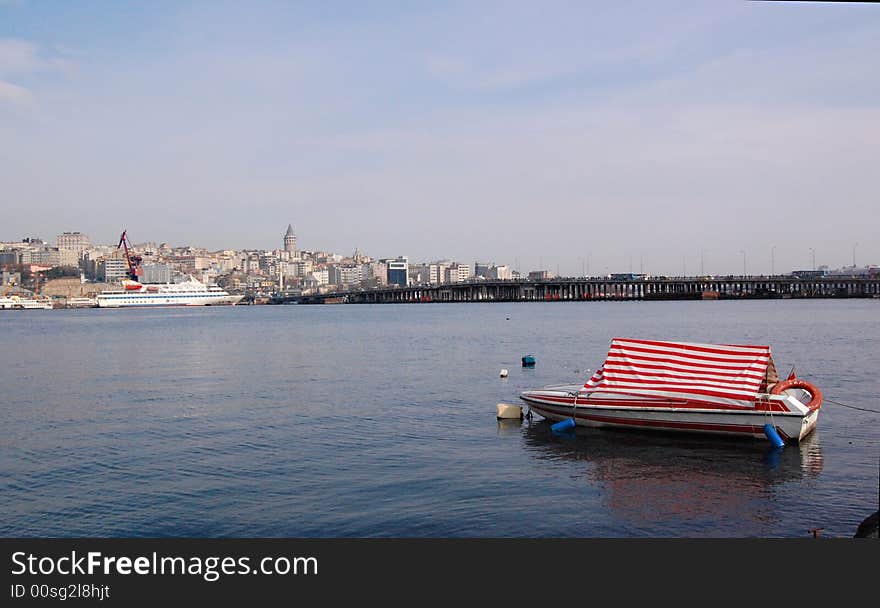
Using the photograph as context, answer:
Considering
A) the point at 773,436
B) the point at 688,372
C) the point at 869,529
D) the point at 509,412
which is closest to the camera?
the point at 869,529

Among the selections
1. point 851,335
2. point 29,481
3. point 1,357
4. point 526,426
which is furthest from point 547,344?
point 29,481

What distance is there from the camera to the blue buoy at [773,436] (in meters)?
21.3

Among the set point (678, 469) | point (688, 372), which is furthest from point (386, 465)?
point (688, 372)

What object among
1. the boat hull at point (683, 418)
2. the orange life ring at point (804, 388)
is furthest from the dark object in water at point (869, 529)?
the orange life ring at point (804, 388)

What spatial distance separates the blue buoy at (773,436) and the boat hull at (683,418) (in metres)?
0.13

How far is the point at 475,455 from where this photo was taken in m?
21.2

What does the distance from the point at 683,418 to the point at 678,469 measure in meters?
3.63

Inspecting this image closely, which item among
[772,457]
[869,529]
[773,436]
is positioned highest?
[869,529]

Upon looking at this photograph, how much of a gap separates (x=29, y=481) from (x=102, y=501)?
123 inches

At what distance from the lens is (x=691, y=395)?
23.0m

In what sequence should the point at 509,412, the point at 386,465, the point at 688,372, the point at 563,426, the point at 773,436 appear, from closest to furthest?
the point at 386,465, the point at 773,436, the point at 688,372, the point at 563,426, the point at 509,412

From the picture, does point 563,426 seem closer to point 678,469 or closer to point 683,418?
point 683,418

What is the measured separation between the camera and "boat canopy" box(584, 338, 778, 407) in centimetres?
2258

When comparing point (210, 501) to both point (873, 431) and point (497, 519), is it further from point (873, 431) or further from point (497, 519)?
point (873, 431)
